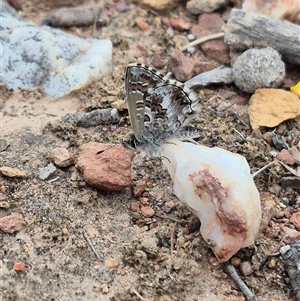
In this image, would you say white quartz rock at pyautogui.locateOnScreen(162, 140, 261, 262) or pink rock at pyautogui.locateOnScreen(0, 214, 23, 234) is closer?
white quartz rock at pyautogui.locateOnScreen(162, 140, 261, 262)

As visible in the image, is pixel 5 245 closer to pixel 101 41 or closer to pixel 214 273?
pixel 214 273

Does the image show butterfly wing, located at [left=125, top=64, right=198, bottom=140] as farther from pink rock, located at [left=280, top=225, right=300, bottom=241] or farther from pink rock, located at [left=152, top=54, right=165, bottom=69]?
pink rock, located at [left=152, top=54, right=165, bottom=69]

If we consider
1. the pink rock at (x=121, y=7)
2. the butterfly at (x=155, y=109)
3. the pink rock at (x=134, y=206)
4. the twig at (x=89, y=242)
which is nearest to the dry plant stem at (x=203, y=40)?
the pink rock at (x=121, y=7)

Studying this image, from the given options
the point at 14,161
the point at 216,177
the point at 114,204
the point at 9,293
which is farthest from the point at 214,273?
the point at 14,161

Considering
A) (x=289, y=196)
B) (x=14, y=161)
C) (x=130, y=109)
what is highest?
(x=130, y=109)

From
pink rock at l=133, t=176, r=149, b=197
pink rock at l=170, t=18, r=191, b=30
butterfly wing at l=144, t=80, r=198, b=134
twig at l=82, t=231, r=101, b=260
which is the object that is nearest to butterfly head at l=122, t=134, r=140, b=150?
butterfly wing at l=144, t=80, r=198, b=134

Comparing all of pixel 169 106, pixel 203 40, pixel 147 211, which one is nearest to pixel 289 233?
pixel 147 211

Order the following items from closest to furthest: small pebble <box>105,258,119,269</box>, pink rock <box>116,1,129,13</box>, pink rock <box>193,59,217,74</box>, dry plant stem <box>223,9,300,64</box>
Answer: small pebble <box>105,258,119,269</box>
dry plant stem <box>223,9,300,64</box>
pink rock <box>193,59,217,74</box>
pink rock <box>116,1,129,13</box>
